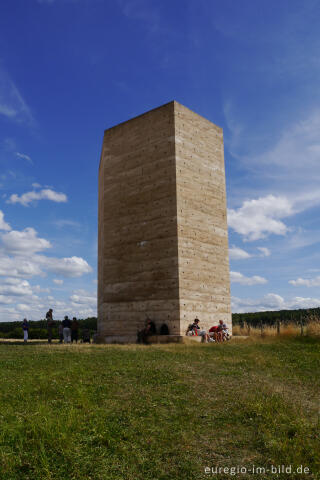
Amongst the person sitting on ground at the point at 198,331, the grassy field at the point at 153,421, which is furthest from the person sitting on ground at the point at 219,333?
the grassy field at the point at 153,421

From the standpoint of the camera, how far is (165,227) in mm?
22000

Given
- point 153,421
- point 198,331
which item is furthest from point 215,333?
point 153,421

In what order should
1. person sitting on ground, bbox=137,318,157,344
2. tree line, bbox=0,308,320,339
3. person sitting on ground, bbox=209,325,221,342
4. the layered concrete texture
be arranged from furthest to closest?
tree line, bbox=0,308,320,339
the layered concrete texture
person sitting on ground, bbox=137,318,157,344
person sitting on ground, bbox=209,325,221,342

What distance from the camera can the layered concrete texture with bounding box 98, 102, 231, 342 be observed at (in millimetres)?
21609

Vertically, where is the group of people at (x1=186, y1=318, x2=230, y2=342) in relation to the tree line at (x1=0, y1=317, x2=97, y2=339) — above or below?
above

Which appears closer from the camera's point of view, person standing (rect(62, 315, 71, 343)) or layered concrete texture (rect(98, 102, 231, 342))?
layered concrete texture (rect(98, 102, 231, 342))

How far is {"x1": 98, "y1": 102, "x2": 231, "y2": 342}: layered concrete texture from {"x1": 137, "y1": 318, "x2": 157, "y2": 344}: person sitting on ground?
447mm

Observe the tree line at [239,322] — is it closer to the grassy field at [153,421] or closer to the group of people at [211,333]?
the group of people at [211,333]

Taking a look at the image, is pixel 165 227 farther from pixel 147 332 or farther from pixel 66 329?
pixel 66 329

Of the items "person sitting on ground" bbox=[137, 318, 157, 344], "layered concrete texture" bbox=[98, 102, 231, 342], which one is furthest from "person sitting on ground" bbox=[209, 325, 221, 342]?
"person sitting on ground" bbox=[137, 318, 157, 344]

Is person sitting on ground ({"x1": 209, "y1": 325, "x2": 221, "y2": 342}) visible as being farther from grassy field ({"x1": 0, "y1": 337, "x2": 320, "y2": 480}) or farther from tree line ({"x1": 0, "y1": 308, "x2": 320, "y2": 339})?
grassy field ({"x1": 0, "y1": 337, "x2": 320, "y2": 480})

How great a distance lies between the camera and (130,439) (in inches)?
236

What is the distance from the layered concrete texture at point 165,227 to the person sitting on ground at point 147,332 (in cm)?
45

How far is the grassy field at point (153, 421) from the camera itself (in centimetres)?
534
